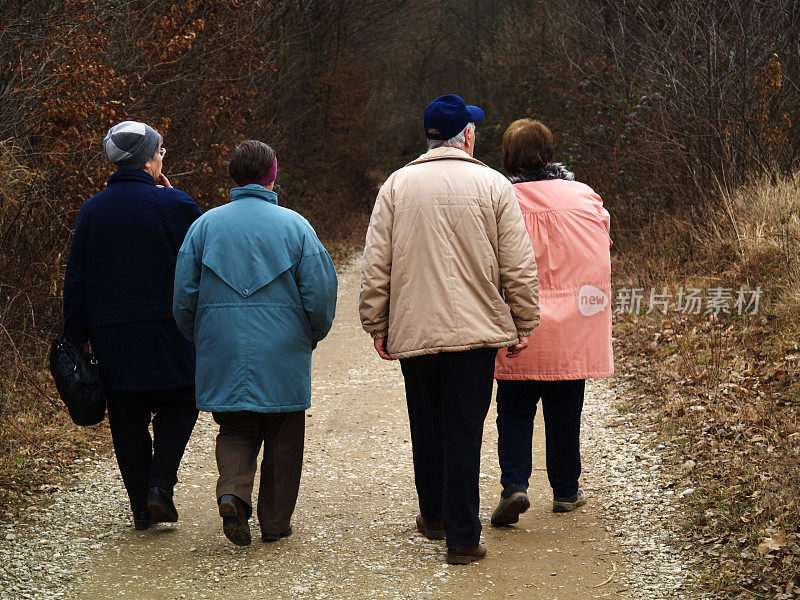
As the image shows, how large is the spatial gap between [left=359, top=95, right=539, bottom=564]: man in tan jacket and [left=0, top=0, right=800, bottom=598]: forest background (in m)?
1.21

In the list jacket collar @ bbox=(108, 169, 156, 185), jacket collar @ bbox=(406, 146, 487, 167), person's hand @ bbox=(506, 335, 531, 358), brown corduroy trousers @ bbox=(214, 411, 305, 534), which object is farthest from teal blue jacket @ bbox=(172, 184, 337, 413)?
person's hand @ bbox=(506, 335, 531, 358)

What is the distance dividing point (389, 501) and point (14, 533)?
1985 mm

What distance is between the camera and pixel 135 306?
14.5ft

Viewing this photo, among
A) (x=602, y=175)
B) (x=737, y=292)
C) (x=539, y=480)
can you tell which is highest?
(x=602, y=175)

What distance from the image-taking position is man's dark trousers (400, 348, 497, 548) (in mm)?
4055

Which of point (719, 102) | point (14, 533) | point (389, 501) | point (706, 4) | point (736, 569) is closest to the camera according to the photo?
point (736, 569)

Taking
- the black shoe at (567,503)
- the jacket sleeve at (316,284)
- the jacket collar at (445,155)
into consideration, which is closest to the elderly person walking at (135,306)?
the jacket sleeve at (316,284)

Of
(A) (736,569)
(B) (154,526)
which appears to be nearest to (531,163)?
(A) (736,569)

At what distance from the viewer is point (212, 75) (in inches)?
453

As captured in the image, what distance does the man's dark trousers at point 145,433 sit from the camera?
Result: 4.50 m

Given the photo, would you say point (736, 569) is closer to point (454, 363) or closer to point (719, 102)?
point (454, 363)

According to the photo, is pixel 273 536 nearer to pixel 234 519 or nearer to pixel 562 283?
pixel 234 519

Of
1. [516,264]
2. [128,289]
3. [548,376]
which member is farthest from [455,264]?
[128,289]

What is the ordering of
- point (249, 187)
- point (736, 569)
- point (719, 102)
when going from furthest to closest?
point (719, 102)
point (249, 187)
point (736, 569)
